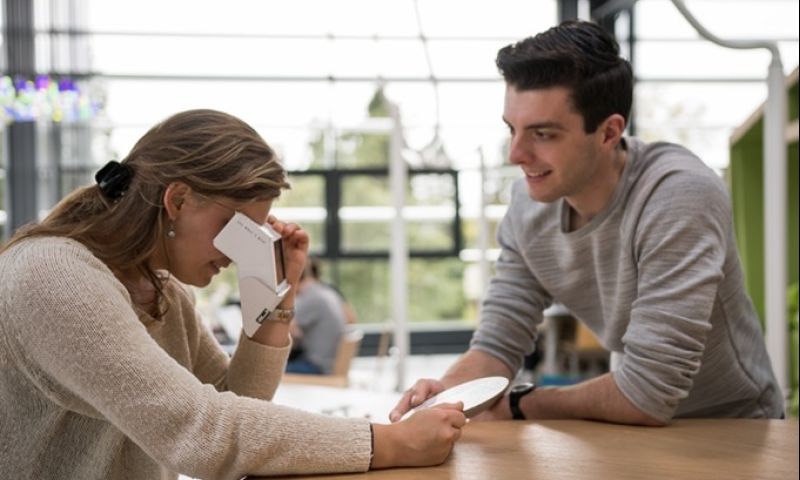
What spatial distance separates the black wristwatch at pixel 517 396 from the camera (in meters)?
1.80

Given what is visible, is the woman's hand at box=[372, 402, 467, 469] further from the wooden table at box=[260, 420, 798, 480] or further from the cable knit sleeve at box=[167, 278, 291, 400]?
the cable knit sleeve at box=[167, 278, 291, 400]

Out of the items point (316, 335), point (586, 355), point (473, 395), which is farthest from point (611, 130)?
point (586, 355)

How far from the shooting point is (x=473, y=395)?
62.8 inches

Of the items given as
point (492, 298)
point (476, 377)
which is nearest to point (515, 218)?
point (492, 298)

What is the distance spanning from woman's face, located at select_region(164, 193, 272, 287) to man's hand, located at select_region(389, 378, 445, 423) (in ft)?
1.24

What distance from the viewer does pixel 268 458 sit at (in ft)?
4.23

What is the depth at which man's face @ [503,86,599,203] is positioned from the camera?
187 cm

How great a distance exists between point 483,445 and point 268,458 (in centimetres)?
35

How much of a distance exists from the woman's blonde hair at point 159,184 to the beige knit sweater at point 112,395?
0.29 feet

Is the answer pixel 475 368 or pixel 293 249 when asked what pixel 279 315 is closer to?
pixel 293 249

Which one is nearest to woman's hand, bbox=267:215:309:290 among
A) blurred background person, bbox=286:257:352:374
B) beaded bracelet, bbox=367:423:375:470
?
beaded bracelet, bbox=367:423:375:470

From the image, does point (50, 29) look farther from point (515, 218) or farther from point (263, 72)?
point (515, 218)

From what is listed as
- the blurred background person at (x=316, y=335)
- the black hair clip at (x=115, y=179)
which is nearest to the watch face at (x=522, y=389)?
the black hair clip at (x=115, y=179)

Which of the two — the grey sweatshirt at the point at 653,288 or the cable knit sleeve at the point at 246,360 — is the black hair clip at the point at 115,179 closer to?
the cable knit sleeve at the point at 246,360
